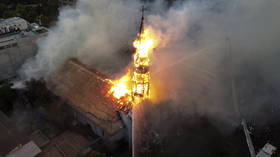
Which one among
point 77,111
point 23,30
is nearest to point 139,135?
point 77,111

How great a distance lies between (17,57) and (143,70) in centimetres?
1808

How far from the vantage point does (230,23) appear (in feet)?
74.3

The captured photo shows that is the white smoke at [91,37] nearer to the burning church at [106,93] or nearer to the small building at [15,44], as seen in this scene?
the small building at [15,44]

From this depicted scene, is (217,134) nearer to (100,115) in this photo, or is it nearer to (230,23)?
(100,115)

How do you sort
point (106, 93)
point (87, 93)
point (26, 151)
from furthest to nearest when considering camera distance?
point (87, 93)
point (106, 93)
point (26, 151)

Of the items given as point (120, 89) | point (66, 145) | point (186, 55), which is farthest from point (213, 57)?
point (66, 145)

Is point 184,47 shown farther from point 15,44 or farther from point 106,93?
point 15,44

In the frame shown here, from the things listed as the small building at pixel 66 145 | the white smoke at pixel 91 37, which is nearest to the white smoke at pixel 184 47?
the white smoke at pixel 91 37

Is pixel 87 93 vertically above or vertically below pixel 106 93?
below

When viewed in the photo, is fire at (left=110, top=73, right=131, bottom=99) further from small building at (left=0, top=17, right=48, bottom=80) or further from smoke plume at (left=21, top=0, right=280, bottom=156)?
small building at (left=0, top=17, right=48, bottom=80)

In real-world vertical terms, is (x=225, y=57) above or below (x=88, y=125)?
above

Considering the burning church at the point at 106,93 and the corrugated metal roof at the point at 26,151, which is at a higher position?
the burning church at the point at 106,93

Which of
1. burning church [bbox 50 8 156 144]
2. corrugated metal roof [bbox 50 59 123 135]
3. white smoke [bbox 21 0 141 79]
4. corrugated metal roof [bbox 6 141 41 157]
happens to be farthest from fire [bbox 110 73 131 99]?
corrugated metal roof [bbox 6 141 41 157]

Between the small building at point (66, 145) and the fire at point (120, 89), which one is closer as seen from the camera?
the small building at point (66, 145)
